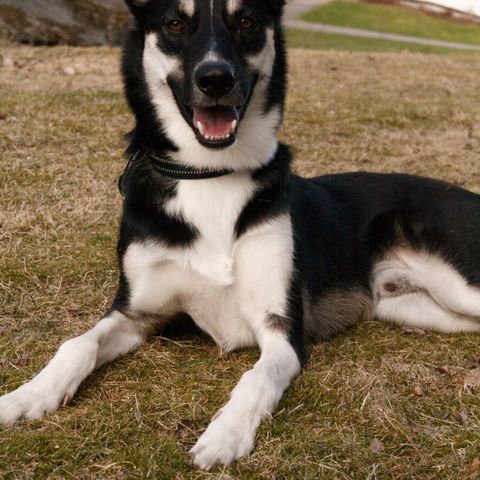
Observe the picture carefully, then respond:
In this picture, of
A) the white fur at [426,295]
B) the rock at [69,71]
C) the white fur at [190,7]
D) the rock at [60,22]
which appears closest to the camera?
the white fur at [190,7]

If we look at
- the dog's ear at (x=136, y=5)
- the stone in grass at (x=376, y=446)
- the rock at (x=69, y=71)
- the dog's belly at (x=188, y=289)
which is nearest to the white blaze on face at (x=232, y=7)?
the dog's ear at (x=136, y=5)

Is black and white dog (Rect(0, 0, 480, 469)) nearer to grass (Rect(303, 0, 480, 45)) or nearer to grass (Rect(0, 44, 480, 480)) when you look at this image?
grass (Rect(0, 44, 480, 480))

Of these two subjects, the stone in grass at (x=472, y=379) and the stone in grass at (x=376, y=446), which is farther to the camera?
the stone in grass at (x=472, y=379)

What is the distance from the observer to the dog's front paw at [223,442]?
252 centimetres

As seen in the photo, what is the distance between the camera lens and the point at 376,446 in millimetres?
2703

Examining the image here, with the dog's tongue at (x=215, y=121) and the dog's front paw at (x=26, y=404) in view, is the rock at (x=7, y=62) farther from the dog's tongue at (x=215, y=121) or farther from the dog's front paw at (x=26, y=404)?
the dog's front paw at (x=26, y=404)

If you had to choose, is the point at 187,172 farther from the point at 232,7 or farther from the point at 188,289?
the point at 232,7

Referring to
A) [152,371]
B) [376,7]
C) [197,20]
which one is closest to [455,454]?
[152,371]

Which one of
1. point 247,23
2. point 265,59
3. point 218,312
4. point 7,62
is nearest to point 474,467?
point 218,312

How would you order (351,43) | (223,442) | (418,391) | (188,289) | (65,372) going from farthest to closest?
1. (351,43)
2. (188,289)
3. (418,391)
4. (65,372)
5. (223,442)

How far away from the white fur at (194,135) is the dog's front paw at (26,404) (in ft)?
3.96

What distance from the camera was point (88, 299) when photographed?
13.1 feet

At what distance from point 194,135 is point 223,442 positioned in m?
1.41

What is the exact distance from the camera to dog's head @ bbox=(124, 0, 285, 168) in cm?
310
